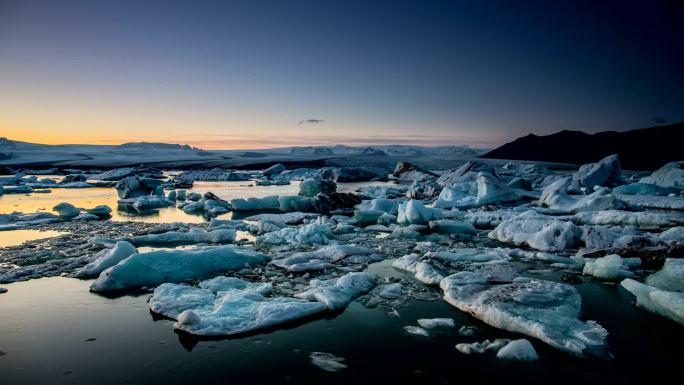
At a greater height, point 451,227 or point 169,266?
point 169,266

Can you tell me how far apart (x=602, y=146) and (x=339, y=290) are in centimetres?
6791

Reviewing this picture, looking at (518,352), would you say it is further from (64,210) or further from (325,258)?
(64,210)

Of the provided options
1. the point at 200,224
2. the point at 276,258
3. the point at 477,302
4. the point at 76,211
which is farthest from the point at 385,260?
the point at 76,211

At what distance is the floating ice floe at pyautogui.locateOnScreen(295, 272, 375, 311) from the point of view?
4012mm

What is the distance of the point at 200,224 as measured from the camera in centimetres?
944

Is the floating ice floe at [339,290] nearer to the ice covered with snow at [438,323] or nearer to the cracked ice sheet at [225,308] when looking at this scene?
the cracked ice sheet at [225,308]

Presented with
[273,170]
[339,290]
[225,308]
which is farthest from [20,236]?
[273,170]

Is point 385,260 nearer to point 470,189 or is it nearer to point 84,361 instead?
point 84,361

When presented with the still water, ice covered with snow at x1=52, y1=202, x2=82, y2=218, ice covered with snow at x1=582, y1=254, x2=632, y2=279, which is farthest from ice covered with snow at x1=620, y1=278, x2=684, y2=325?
ice covered with snow at x1=52, y1=202, x2=82, y2=218

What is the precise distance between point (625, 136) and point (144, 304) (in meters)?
72.0

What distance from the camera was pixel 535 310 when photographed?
3600mm

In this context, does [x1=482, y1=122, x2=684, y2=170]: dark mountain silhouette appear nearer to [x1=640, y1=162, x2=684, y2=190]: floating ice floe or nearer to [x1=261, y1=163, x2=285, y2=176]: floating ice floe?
[x1=640, y1=162, x2=684, y2=190]: floating ice floe

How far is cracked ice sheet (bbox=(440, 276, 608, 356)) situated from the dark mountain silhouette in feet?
166

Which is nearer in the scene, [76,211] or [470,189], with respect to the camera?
[76,211]
